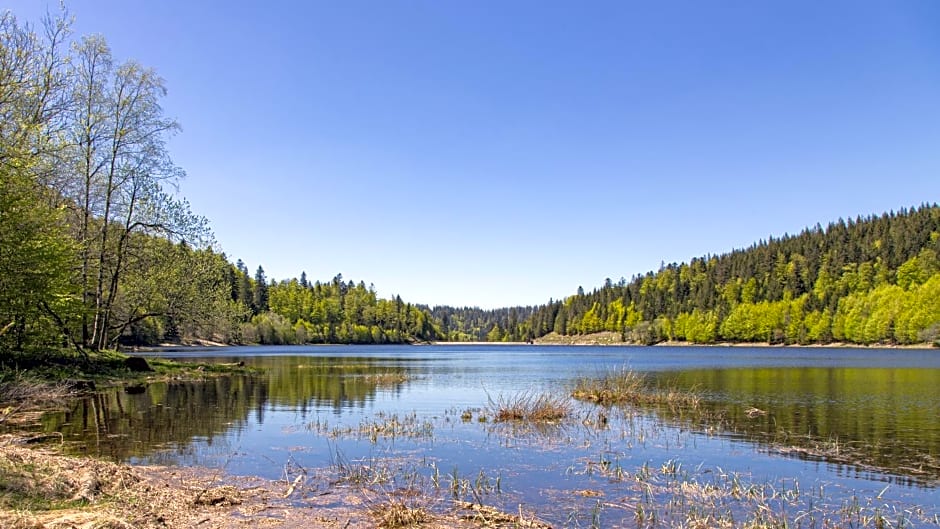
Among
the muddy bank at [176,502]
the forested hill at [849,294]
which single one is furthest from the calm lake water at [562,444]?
the forested hill at [849,294]

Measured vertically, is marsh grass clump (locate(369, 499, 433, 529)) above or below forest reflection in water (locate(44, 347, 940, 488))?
above

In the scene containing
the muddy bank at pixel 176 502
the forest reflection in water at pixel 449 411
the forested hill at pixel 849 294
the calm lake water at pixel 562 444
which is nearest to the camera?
the muddy bank at pixel 176 502

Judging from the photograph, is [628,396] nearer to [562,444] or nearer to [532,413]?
[532,413]

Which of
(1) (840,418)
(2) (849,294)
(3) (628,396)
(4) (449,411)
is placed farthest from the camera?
(2) (849,294)

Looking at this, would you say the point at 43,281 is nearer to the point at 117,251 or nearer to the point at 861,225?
the point at 117,251

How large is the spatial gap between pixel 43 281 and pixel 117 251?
16.9m

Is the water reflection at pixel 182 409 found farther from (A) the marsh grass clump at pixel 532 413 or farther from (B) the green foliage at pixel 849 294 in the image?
(B) the green foliage at pixel 849 294

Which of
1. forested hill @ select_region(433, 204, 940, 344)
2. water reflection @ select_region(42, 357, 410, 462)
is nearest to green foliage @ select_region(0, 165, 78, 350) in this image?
water reflection @ select_region(42, 357, 410, 462)

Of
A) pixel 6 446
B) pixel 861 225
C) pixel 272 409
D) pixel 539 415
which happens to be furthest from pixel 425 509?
pixel 861 225

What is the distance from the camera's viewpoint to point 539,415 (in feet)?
85.0

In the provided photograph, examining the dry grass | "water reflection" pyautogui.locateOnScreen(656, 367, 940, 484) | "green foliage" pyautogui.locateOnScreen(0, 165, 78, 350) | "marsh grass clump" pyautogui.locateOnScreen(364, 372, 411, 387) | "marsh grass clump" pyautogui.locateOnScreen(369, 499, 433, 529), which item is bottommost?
"marsh grass clump" pyautogui.locateOnScreen(364, 372, 411, 387)

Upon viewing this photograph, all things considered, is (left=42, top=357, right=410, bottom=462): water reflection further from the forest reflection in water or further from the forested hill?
the forested hill

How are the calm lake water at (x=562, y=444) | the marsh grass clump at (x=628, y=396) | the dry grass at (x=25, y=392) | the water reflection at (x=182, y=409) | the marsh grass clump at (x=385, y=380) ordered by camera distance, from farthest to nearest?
the marsh grass clump at (x=385, y=380) → the marsh grass clump at (x=628, y=396) → the dry grass at (x=25, y=392) → the water reflection at (x=182, y=409) → the calm lake water at (x=562, y=444)

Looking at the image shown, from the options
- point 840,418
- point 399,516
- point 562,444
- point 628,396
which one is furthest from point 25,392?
point 840,418
